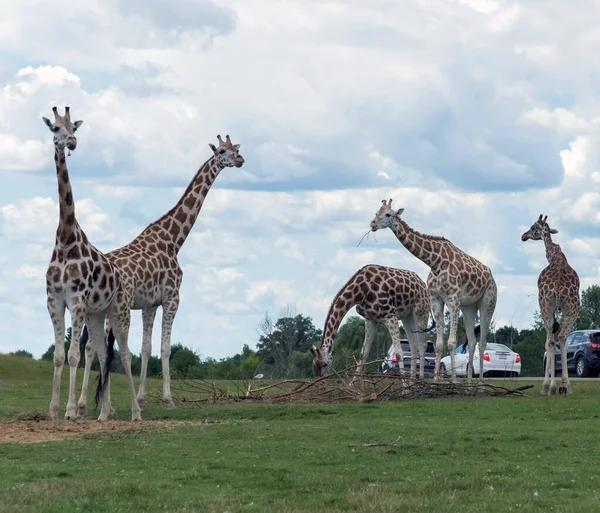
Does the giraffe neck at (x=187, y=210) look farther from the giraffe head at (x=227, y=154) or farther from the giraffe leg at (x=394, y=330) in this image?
the giraffe leg at (x=394, y=330)

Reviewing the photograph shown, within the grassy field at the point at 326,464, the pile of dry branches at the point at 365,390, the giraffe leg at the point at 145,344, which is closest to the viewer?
the grassy field at the point at 326,464

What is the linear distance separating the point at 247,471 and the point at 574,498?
365 cm

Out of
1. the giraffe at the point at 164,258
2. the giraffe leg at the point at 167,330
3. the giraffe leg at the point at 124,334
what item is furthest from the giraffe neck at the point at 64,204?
the giraffe leg at the point at 167,330

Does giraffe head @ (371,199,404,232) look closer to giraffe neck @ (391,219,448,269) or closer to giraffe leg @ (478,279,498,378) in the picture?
giraffe neck @ (391,219,448,269)

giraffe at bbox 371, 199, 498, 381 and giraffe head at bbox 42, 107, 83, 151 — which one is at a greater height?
giraffe head at bbox 42, 107, 83, 151

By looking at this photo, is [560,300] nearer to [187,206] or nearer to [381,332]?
[187,206]

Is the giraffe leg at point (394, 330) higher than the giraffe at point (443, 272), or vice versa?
the giraffe at point (443, 272)

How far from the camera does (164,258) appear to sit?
22.2 meters

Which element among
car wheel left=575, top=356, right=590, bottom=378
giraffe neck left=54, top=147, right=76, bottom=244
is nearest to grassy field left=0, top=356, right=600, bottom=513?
giraffe neck left=54, top=147, right=76, bottom=244

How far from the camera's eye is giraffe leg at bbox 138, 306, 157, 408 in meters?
21.7

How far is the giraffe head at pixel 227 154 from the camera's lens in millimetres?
24078

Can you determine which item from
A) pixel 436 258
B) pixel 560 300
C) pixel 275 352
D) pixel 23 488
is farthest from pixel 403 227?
pixel 275 352

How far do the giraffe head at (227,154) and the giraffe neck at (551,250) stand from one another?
7.24 meters

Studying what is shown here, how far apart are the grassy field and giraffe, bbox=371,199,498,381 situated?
16.8 feet
